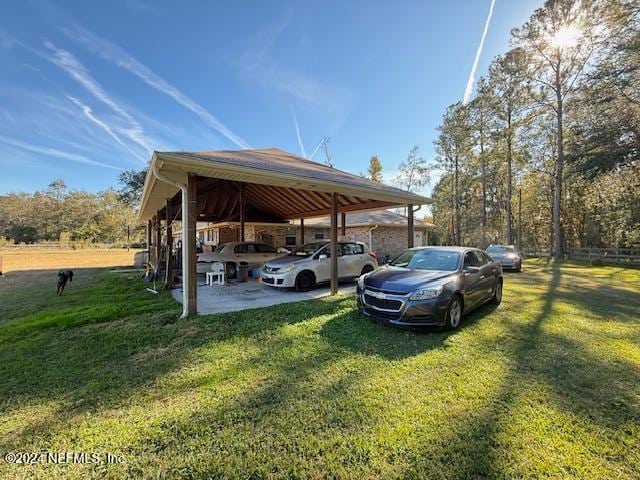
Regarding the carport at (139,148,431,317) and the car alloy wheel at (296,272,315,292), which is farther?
the car alloy wheel at (296,272,315,292)

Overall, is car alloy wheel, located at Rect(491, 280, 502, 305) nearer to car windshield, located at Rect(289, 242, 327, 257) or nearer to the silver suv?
the silver suv

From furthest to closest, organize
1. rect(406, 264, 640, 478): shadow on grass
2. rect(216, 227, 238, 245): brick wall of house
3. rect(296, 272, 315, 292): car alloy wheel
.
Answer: rect(216, 227, 238, 245): brick wall of house
rect(296, 272, 315, 292): car alloy wheel
rect(406, 264, 640, 478): shadow on grass

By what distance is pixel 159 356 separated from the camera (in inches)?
159

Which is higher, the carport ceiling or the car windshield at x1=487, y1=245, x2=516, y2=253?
the carport ceiling

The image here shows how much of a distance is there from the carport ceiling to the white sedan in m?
2.44

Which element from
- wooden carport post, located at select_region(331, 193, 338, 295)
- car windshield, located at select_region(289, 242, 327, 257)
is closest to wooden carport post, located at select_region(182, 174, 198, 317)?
wooden carport post, located at select_region(331, 193, 338, 295)

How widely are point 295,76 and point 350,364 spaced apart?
12.4m

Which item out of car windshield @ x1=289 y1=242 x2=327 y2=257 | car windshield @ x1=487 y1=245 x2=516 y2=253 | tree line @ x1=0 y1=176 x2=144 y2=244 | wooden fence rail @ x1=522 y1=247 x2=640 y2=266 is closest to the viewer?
car windshield @ x1=289 y1=242 x2=327 y2=257

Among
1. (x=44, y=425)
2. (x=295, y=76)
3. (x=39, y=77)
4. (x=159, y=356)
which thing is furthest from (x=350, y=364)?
(x=39, y=77)

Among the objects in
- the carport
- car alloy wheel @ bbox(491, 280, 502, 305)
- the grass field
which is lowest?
the grass field

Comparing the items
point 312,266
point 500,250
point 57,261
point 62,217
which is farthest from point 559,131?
point 62,217

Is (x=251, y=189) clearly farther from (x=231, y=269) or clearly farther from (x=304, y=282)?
(x=304, y=282)

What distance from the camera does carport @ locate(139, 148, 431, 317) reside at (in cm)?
574

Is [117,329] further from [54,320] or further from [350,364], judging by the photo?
[350,364]
